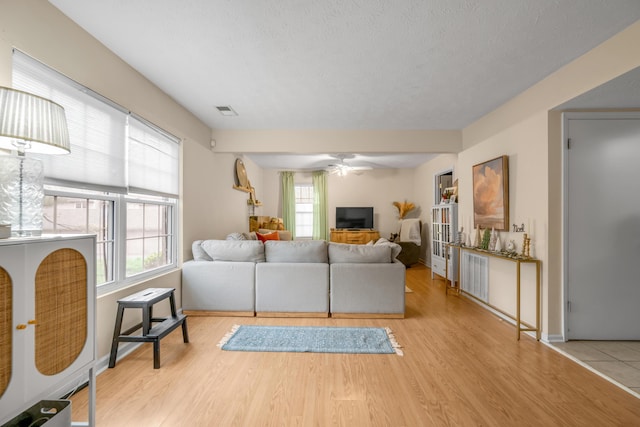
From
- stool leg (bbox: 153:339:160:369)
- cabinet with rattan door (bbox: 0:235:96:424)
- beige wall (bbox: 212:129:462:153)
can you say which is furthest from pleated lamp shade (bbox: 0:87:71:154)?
beige wall (bbox: 212:129:462:153)

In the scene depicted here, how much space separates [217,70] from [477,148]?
3.41m

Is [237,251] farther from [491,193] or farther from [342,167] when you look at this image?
[342,167]

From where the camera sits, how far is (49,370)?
1325 mm

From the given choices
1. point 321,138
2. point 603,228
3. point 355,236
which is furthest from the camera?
point 355,236

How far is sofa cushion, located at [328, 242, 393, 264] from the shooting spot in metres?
3.36

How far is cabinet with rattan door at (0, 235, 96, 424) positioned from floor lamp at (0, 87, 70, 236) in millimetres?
151

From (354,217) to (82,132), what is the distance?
617 centimetres

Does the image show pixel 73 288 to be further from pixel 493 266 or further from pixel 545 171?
pixel 493 266

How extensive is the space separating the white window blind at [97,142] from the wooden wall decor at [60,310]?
0.78m

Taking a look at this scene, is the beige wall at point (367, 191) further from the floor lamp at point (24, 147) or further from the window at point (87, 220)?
the floor lamp at point (24, 147)

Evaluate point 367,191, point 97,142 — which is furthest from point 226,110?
point 367,191

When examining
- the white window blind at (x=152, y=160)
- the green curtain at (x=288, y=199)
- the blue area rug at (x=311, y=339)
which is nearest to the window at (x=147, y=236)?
the white window blind at (x=152, y=160)

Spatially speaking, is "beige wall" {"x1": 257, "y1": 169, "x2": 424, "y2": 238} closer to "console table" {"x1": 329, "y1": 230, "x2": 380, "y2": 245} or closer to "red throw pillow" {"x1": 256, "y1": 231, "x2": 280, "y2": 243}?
"console table" {"x1": 329, "y1": 230, "x2": 380, "y2": 245}

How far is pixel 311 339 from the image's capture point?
8.93ft
